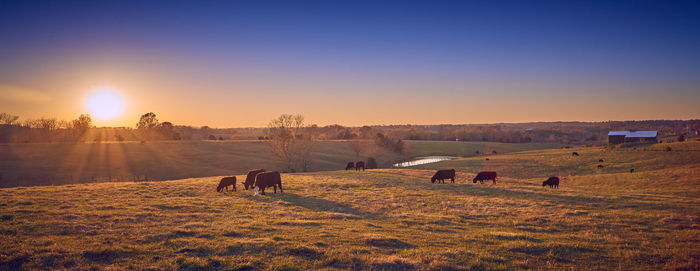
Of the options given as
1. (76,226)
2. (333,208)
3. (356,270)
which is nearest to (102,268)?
(76,226)

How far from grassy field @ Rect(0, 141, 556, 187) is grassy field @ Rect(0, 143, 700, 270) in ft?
109

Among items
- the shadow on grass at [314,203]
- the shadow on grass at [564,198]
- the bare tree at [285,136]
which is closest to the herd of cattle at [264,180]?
the shadow on grass at [314,203]

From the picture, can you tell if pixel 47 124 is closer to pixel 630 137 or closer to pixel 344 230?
pixel 344 230

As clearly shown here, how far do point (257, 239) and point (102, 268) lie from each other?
401 centimetres

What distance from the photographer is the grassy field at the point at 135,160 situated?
45.8m

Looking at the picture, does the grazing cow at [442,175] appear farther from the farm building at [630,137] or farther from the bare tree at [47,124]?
the bare tree at [47,124]

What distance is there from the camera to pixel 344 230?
12.3 meters

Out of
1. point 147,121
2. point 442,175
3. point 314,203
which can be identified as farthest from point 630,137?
point 147,121

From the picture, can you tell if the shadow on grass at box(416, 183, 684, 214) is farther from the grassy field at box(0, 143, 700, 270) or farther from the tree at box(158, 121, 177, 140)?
the tree at box(158, 121, 177, 140)

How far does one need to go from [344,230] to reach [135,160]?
5961 centimetres

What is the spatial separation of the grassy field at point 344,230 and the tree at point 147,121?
274 ft

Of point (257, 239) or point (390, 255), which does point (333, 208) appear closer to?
point (257, 239)

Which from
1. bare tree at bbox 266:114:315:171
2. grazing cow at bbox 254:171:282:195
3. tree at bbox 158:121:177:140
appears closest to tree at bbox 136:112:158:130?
tree at bbox 158:121:177:140

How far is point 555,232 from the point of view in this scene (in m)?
12.8
